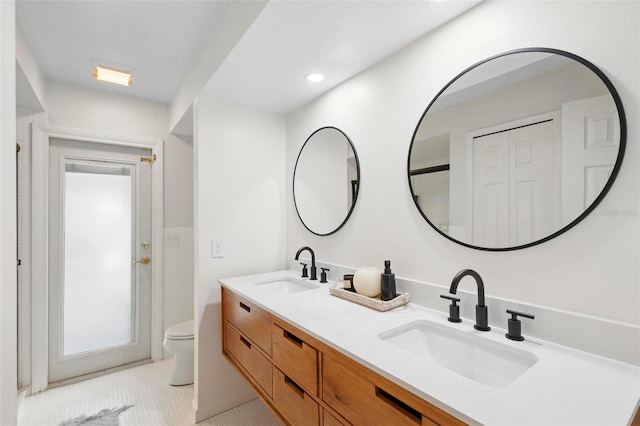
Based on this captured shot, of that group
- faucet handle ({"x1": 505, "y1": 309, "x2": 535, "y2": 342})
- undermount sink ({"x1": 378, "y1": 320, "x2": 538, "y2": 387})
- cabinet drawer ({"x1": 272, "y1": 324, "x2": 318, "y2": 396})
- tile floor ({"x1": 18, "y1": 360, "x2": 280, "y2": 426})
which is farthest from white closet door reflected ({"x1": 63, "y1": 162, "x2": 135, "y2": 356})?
faucet handle ({"x1": 505, "y1": 309, "x2": 535, "y2": 342})

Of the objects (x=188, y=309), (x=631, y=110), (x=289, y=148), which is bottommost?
(x=188, y=309)

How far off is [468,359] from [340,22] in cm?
146

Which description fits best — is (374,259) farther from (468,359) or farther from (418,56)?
(418,56)

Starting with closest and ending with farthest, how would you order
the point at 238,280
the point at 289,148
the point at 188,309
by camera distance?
the point at 238,280 → the point at 289,148 → the point at 188,309

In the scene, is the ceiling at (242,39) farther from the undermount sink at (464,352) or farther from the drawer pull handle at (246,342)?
the drawer pull handle at (246,342)

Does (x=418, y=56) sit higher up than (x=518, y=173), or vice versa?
(x=418, y=56)

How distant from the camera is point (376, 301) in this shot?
1.33m

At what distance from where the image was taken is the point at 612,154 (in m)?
0.91

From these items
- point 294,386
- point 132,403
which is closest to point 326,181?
point 294,386

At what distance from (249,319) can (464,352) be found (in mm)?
1075

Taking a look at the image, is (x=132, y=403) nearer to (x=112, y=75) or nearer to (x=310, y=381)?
(x=310, y=381)

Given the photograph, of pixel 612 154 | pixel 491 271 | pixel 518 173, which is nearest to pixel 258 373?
pixel 491 271

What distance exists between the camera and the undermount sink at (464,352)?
0.94m

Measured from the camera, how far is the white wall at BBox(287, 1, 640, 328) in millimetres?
888
